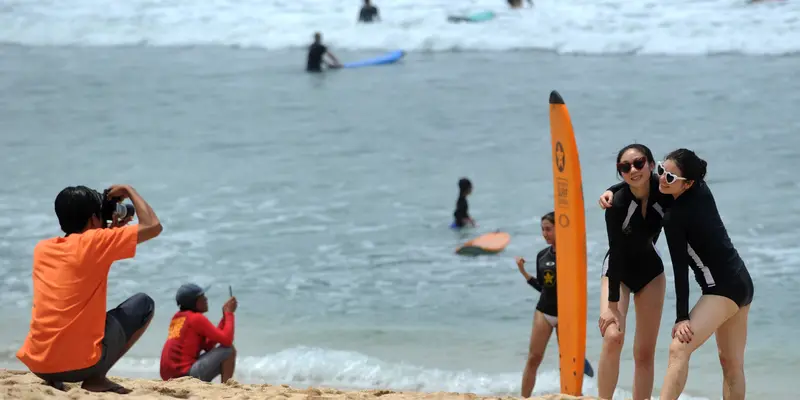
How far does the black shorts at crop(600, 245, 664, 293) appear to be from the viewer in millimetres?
5195

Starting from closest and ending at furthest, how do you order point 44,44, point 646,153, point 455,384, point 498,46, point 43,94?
point 646,153, point 455,384, point 43,94, point 498,46, point 44,44

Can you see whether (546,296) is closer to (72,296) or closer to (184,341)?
(184,341)

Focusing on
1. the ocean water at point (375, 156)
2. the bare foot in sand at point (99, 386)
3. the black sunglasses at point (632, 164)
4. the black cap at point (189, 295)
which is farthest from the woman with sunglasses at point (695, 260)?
the ocean water at point (375, 156)

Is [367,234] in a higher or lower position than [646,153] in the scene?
lower

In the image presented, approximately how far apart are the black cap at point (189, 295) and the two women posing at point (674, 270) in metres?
2.86

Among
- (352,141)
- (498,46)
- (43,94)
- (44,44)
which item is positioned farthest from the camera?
(44,44)

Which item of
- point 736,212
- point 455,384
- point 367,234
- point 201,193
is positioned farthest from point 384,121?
point 455,384

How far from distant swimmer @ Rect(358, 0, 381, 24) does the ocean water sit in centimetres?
47

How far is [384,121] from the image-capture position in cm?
1994

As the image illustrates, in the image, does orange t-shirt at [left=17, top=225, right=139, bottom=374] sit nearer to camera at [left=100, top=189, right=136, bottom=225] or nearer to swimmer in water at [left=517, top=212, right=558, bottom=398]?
camera at [left=100, top=189, right=136, bottom=225]

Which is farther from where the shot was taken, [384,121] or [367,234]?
[384,121]

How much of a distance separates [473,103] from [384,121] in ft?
6.85

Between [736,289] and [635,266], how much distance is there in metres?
0.54

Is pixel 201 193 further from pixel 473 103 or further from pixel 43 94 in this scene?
pixel 43 94
